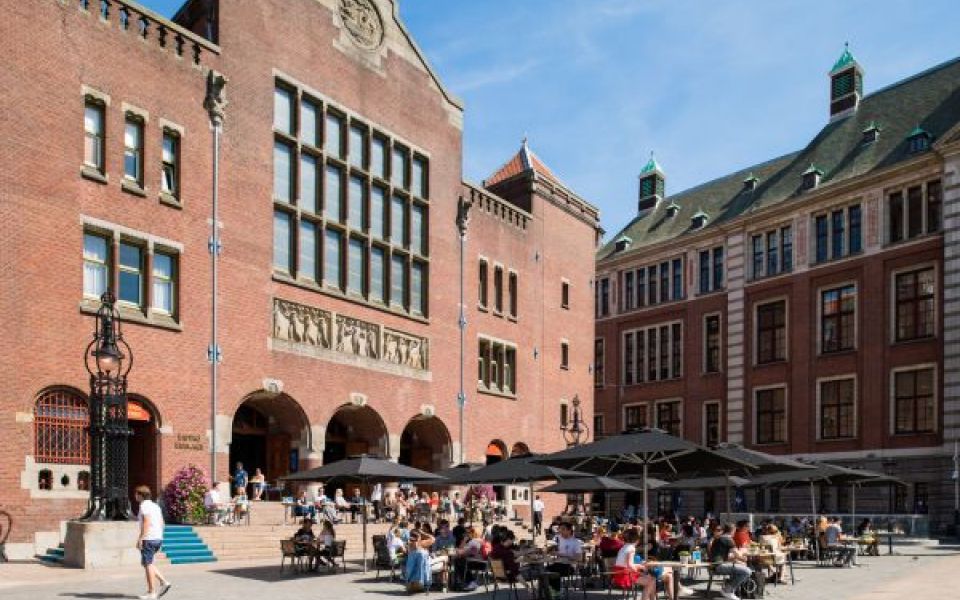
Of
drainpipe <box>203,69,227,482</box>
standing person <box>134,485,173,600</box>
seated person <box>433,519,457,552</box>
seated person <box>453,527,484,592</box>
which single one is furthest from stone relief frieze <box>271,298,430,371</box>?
standing person <box>134,485,173,600</box>

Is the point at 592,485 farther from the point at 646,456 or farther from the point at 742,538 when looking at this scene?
the point at 646,456

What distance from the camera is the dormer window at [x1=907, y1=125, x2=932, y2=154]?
47.8 m

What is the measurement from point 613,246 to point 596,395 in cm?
1042

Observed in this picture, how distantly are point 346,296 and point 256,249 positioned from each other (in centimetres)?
409

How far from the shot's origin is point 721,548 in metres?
18.9

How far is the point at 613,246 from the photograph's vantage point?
2736 inches

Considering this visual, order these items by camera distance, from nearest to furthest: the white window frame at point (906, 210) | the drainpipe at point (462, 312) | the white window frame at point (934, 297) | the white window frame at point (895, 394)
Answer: the drainpipe at point (462, 312) < the white window frame at point (895, 394) < the white window frame at point (934, 297) < the white window frame at point (906, 210)

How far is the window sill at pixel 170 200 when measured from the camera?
2700 centimetres

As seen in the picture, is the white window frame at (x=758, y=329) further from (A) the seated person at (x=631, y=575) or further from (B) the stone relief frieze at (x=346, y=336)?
(A) the seated person at (x=631, y=575)

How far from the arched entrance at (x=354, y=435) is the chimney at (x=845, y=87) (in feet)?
119

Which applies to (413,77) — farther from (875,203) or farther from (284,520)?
(875,203)

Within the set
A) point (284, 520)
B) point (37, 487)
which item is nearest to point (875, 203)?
point (284, 520)

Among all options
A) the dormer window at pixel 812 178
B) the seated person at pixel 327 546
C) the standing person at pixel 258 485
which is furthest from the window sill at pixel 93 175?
the dormer window at pixel 812 178

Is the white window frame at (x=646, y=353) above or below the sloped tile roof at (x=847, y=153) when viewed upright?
below
